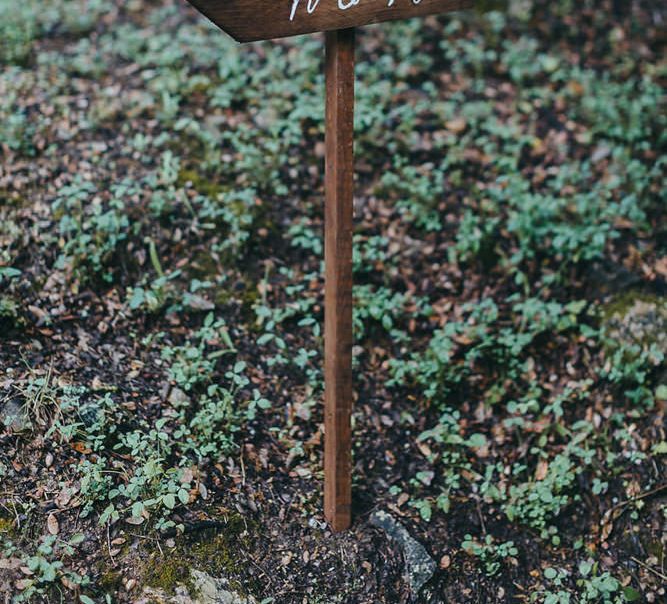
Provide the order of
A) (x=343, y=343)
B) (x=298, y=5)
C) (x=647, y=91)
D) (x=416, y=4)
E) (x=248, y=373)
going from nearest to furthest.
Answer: (x=298, y=5) → (x=416, y=4) → (x=343, y=343) → (x=248, y=373) → (x=647, y=91)

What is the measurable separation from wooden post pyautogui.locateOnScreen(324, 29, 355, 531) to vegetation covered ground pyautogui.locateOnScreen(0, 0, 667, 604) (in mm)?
341

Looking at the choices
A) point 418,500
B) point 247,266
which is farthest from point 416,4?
point 418,500

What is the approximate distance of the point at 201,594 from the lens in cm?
358

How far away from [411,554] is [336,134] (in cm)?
226

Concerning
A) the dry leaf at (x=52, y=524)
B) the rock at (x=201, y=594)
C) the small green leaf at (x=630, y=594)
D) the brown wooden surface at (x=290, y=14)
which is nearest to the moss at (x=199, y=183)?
the brown wooden surface at (x=290, y=14)

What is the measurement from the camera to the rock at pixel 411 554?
12.9 feet

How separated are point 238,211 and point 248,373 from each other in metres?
1.31

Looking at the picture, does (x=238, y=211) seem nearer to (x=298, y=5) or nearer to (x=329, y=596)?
(x=298, y=5)

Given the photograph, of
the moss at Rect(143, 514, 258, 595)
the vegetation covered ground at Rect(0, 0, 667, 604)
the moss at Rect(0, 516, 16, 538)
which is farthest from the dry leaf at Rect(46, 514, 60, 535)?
the moss at Rect(143, 514, 258, 595)

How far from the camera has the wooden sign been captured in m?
2.98

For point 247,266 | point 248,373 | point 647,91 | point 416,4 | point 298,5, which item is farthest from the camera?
point 647,91

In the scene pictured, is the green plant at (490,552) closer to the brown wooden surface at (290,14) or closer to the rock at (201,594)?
the rock at (201,594)

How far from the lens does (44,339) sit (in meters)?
4.34

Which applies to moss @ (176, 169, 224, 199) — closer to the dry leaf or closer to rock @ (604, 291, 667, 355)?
the dry leaf
